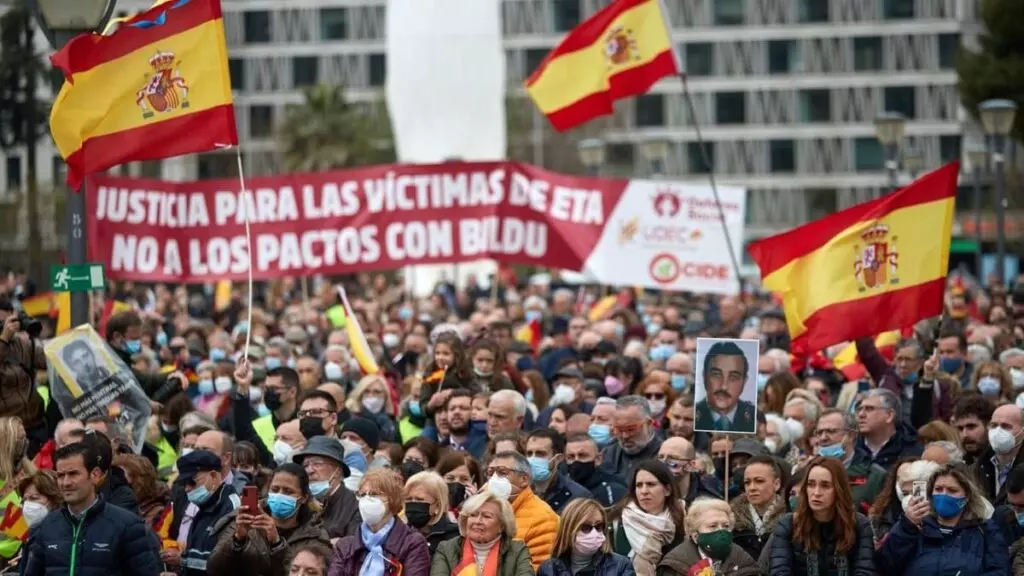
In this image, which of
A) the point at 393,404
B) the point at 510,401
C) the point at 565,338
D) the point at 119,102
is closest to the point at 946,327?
the point at 565,338

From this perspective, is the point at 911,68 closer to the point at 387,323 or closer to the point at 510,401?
the point at 387,323

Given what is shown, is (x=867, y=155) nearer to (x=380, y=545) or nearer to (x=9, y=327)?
(x=9, y=327)

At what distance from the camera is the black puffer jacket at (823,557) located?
9594 mm

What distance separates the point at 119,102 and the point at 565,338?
27.8 ft

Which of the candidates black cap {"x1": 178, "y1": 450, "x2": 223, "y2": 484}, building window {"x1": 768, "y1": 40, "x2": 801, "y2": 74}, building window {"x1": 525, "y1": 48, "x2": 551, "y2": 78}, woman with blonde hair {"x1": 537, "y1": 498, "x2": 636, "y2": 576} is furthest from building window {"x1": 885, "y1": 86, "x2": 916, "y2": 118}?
woman with blonde hair {"x1": 537, "y1": 498, "x2": 636, "y2": 576}

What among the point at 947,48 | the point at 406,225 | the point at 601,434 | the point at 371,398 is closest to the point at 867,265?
the point at 601,434

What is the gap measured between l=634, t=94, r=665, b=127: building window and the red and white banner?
215 ft

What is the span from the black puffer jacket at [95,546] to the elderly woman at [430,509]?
1300 millimetres

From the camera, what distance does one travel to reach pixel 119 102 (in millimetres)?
12758

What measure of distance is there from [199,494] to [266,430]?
2.85 meters

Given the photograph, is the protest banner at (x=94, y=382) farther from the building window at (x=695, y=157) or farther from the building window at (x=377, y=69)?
the building window at (x=377, y=69)

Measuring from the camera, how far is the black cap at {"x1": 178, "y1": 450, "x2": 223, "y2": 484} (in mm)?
10758

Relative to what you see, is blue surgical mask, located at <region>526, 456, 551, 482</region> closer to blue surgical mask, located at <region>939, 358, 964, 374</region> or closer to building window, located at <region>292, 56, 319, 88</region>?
blue surgical mask, located at <region>939, 358, 964, 374</region>

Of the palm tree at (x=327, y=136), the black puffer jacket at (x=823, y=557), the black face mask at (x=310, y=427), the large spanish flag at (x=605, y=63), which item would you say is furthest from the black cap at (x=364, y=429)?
the palm tree at (x=327, y=136)
